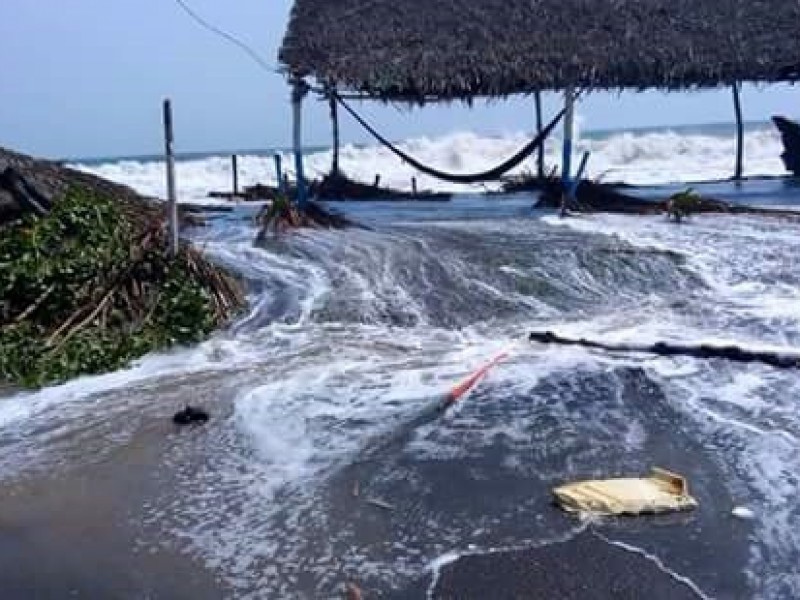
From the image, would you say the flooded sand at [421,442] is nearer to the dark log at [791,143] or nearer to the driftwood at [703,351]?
the driftwood at [703,351]

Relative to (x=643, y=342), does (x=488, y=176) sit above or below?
above

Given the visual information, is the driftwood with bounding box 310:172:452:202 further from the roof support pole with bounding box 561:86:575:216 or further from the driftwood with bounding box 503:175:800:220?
the roof support pole with bounding box 561:86:575:216

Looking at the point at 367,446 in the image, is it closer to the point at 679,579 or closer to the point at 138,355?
the point at 679,579

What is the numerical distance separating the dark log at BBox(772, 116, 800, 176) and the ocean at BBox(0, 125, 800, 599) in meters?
9.25

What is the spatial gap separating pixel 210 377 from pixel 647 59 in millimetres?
6818

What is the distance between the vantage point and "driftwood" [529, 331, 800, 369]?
19.5 feet

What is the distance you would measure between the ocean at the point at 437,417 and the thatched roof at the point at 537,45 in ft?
6.28

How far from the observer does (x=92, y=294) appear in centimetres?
721

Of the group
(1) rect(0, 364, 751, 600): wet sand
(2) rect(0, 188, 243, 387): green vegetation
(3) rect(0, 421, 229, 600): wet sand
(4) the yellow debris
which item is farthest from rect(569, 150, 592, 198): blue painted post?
(4) the yellow debris

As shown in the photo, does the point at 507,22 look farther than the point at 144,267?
Yes

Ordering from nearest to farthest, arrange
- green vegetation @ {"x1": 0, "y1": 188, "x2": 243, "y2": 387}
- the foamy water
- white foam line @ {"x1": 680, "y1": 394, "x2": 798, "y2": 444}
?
white foam line @ {"x1": 680, "y1": 394, "x2": 798, "y2": 444} < green vegetation @ {"x1": 0, "y1": 188, "x2": 243, "y2": 387} < the foamy water

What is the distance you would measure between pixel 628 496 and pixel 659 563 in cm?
52

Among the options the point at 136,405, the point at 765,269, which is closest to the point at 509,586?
the point at 136,405

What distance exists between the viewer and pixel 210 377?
244 inches
